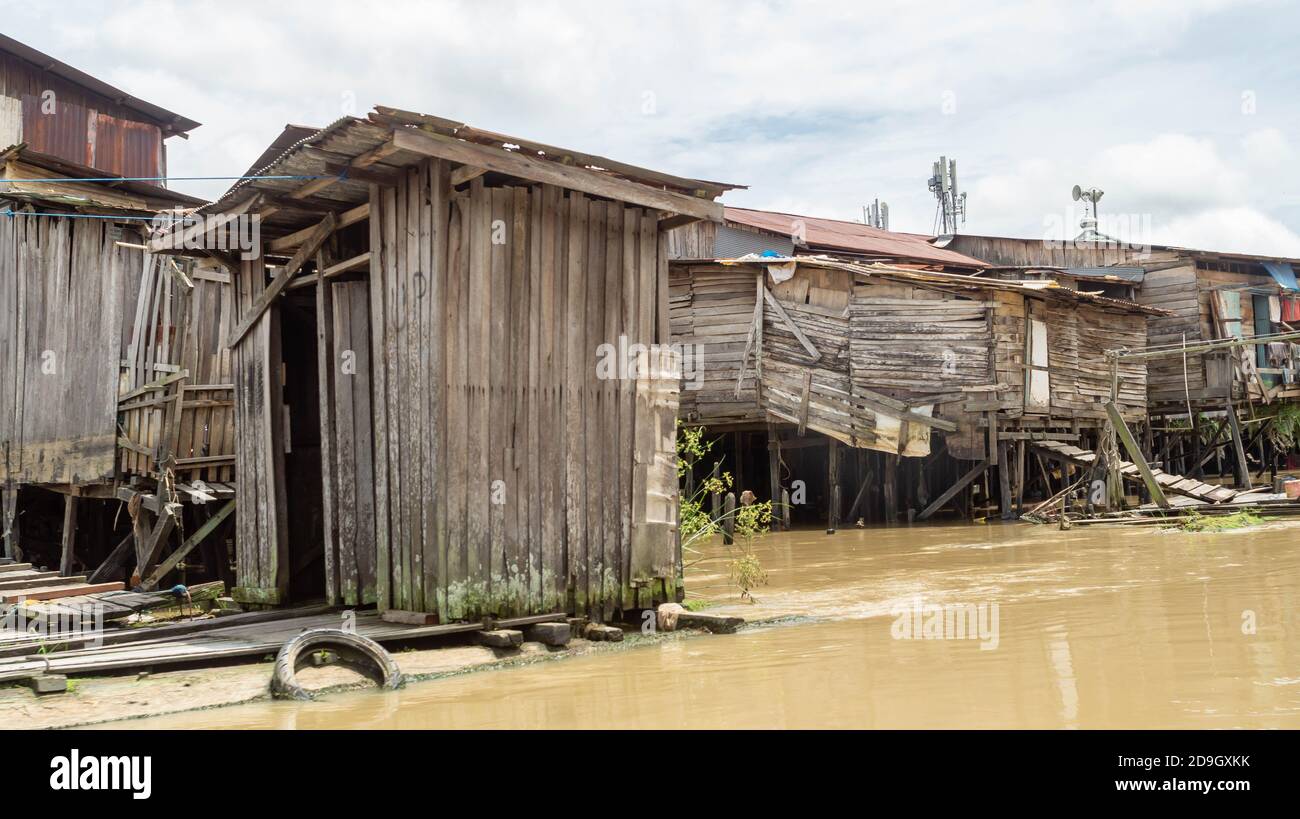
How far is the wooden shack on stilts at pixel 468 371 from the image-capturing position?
7.64 metres

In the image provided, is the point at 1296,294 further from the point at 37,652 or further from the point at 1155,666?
the point at 37,652

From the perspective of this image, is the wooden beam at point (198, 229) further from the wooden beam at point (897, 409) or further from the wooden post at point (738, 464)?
the wooden post at point (738, 464)

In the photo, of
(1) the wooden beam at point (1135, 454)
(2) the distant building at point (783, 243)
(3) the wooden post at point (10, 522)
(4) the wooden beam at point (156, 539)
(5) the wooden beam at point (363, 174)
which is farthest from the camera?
(2) the distant building at point (783, 243)

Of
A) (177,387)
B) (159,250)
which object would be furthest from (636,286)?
(177,387)

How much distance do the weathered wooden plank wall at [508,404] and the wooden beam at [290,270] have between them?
2.90ft

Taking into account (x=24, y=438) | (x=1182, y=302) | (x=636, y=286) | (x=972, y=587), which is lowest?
(x=972, y=587)

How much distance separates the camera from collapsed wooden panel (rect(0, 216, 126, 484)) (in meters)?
13.5

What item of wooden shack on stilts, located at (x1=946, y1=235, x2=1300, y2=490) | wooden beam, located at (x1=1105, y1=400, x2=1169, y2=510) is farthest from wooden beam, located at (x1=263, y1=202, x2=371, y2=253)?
wooden shack on stilts, located at (x1=946, y1=235, x2=1300, y2=490)

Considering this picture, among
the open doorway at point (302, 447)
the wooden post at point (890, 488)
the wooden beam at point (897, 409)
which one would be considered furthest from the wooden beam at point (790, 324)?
the open doorway at point (302, 447)

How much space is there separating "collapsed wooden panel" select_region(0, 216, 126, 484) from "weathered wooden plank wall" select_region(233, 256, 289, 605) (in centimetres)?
491

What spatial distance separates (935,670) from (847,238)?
25.1 m

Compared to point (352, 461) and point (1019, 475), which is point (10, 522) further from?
point (1019, 475)

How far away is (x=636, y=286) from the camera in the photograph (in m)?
8.81
